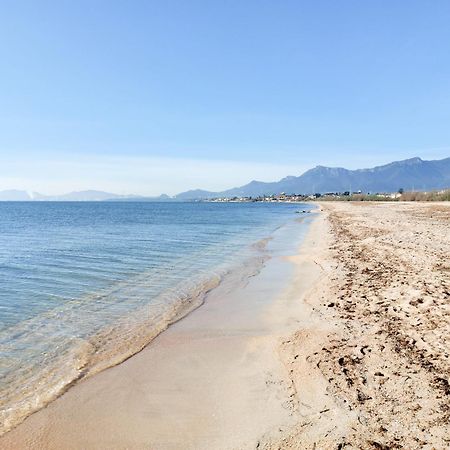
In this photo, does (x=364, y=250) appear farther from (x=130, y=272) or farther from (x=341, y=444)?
(x=341, y=444)

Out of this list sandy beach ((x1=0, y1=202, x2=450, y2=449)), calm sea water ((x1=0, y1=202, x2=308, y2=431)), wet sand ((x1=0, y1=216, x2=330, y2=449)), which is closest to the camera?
sandy beach ((x1=0, y1=202, x2=450, y2=449))

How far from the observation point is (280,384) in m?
6.41

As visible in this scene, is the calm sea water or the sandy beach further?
the calm sea water

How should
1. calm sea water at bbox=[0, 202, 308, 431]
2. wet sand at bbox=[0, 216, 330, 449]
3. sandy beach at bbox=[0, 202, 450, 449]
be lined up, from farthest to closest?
1. calm sea water at bbox=[0, 202, 308, 431]
2. wet sand at bbox=[0, 216, 330, 449]
3. sandy beach at bbox=[0, 202, 450, 449]

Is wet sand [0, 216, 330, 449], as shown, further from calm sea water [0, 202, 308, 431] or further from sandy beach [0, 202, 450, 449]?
calm sea water [0, 202, 308, 431]

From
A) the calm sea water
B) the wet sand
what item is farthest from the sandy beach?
the calm sea water

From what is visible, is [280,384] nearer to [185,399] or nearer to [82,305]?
[185,399]

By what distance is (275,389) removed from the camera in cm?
625

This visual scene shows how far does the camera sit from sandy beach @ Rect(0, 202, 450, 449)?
16.4 ft

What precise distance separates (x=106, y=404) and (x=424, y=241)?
1995 cm

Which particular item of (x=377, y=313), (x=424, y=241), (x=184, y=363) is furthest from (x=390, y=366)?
(x=424, y=241)

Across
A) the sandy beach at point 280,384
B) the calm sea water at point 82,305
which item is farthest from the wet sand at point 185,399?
the calm sea water at point 82,305

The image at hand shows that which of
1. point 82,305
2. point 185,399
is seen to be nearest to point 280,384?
point 185,399

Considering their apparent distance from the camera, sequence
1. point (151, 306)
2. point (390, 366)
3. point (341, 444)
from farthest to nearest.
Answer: point (151, 306) < point (390, 366) < point (341, 444)
